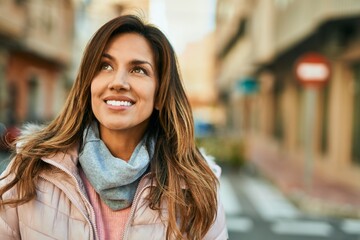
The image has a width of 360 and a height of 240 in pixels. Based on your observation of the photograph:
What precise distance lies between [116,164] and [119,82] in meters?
0.26

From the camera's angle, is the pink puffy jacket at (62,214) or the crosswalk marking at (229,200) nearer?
the pink puffy jacket at (62,214)

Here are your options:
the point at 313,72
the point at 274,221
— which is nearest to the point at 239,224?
the point at 274,221

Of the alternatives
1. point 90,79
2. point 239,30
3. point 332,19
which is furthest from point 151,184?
point 239,30

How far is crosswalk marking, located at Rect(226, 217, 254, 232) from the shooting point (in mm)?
7671

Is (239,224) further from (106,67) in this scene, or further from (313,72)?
(106,67)

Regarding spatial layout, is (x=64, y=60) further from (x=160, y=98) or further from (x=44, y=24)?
(x=160, y=98)

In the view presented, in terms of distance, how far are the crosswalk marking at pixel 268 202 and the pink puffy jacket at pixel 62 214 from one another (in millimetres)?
6968

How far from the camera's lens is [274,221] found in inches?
324

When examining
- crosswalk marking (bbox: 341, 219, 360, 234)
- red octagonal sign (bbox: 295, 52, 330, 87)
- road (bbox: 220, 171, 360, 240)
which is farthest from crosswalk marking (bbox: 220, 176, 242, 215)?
red octagonal sign (bbox: 295, 52, 330, 87)

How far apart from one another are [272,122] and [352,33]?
16.0 metres

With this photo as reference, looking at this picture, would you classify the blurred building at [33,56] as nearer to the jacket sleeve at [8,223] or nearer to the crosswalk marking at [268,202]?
the crosswalk marking at [268,202]

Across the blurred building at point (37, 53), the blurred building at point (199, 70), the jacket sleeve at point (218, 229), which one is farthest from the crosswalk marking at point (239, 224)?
the blurred building at point (199, 70)

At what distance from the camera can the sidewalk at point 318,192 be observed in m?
8.84

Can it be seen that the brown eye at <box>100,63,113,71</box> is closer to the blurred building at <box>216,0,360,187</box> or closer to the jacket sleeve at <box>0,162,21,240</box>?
the jacket sleeve at <box>0,162,21,240</box>
